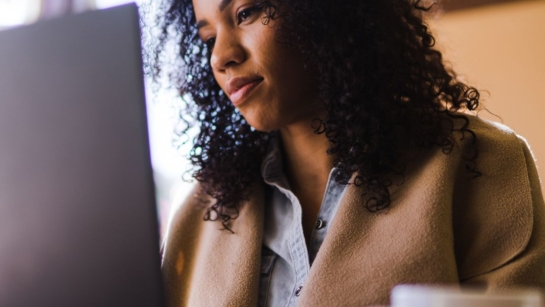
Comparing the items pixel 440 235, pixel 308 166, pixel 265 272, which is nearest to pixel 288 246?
pixel 265 272

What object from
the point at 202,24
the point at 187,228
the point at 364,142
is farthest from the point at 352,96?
the point at 187,228

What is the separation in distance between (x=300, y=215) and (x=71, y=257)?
421 mm

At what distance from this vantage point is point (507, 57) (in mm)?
1497

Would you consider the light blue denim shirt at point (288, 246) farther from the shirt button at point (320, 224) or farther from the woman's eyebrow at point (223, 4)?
the woman's eyebrow at point (223, 4)

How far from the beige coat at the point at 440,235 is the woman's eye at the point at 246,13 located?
0.33 meters

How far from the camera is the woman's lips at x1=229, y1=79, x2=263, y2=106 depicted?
100cm

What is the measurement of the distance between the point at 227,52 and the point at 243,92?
0.07 m

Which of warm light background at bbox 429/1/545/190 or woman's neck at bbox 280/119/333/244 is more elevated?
warm light background at bbox 429/1/545/190

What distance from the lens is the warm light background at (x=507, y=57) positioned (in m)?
1.46

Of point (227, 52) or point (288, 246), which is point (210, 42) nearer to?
point (227, 52)

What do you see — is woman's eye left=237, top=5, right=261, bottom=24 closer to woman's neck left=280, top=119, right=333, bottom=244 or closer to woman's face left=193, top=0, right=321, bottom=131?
woman's face left=193, top=0, right=321, bottom=131

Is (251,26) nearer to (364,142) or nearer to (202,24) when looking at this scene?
(202,24)

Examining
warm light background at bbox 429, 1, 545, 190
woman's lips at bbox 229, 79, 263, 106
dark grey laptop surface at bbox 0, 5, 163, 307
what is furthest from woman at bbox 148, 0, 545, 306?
warm light background at bbox 429, 1, 545, 190

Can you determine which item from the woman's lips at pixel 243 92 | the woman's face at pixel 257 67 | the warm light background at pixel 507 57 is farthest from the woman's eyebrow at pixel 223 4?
the warm light background at pixel 507 57
